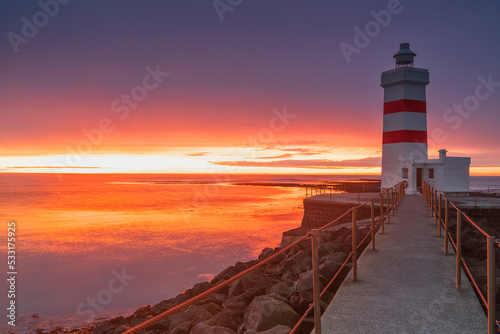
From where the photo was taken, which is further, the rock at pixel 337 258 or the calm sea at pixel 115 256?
the calm sea at pixel 115 256

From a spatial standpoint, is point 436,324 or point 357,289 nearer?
point 436,324

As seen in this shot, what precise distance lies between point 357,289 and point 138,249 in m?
15.7

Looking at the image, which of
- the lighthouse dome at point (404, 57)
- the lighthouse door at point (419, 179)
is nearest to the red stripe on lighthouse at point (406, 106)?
the lighthouse dome at point (404, 57)

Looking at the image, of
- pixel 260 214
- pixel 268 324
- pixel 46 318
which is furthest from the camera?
pixel 260 214

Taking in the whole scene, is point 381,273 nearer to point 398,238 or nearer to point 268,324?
point 268,324

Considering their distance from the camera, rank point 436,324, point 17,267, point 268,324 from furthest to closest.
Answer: point 17,267 → point 268,324 → point 436,324

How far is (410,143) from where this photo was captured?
20.5 metres

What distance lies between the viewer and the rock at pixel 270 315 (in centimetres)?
423

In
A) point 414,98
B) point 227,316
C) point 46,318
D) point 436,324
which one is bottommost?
point 46,318

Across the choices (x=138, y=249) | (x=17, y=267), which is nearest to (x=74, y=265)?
(x=17, y=267)

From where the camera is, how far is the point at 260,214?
32156 millimetres

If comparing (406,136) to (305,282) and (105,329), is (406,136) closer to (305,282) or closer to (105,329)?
(305,282)

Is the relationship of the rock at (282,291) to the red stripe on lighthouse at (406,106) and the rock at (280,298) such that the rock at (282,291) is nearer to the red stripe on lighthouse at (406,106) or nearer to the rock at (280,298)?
the rock at (280,298)

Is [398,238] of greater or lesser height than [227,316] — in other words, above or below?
above
